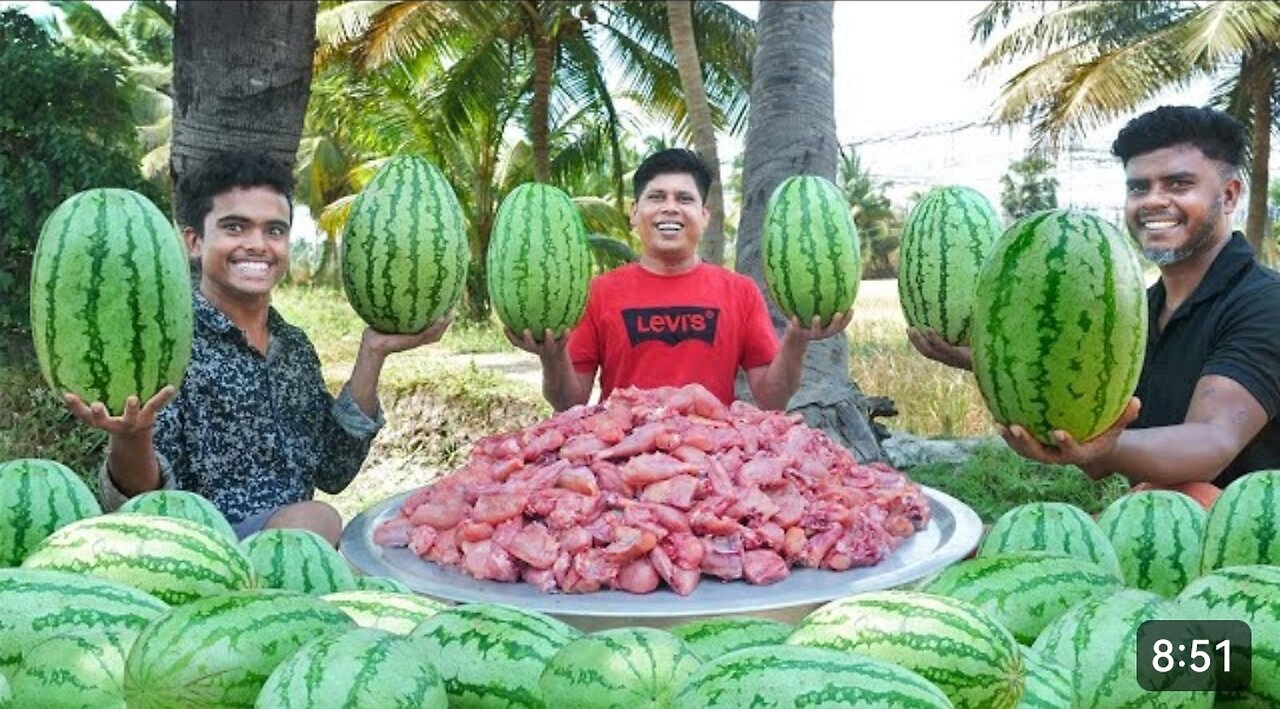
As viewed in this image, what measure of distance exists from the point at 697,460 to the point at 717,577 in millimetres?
388

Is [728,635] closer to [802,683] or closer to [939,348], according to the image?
[802,683]

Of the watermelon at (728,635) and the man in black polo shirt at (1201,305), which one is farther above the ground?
the man in black polo shirt at (1201,305)

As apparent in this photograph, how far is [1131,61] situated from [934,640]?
20.3 meters

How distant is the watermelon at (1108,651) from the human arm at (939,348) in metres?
1.85

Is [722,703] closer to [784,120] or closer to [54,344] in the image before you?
[54,344]

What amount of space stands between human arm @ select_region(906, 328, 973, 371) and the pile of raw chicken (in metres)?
0.44

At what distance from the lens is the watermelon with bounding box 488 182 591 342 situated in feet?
12.1

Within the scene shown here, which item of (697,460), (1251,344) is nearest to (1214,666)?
(697,460)

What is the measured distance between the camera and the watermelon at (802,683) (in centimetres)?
106

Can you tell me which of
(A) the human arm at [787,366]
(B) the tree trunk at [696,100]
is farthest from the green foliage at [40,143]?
(A) the human arm at [787,366]

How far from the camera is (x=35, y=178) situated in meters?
8.06

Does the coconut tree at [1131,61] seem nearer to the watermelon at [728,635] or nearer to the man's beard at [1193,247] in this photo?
the man's beard at [1193,247]

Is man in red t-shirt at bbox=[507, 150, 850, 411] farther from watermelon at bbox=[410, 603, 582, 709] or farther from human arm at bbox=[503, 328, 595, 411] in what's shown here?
watermelon at bbox=[410, 603, 582, 709]

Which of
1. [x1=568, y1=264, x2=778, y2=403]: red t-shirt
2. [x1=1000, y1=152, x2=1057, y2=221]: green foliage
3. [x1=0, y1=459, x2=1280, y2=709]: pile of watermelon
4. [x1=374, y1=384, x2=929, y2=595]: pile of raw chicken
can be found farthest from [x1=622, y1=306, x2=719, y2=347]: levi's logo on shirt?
[x1=1000, y1=152, x2=1057, y2=221]: green foliage
